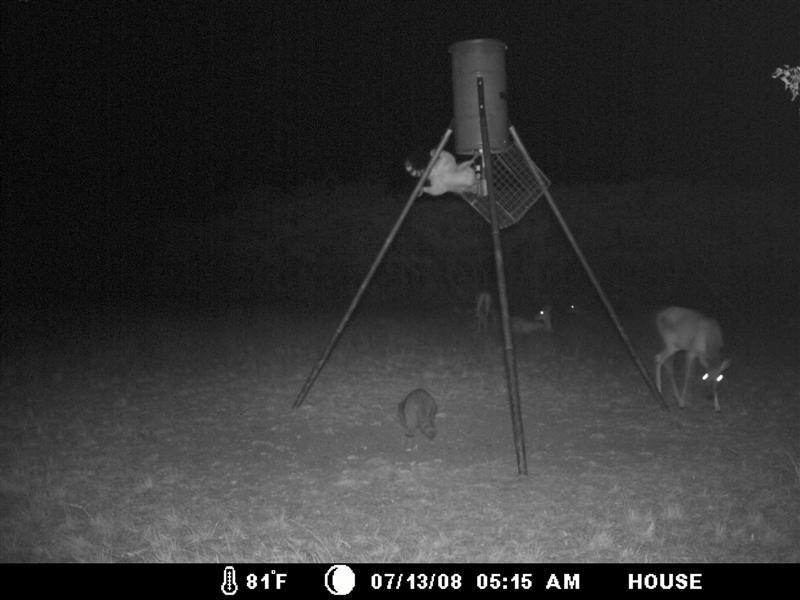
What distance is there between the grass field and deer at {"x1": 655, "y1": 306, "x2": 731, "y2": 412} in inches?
14.1

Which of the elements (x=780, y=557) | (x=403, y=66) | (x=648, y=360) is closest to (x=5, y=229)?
(x=403, y=66)

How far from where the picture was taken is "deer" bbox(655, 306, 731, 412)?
7.50 m

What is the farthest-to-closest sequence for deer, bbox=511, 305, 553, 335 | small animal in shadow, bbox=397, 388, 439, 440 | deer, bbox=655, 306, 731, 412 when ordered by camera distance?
deer, bbox=511, 305, 553, 335
deer, bbox=655, 306, 731, 412
small animal in shadow, bbox=397, 388, 439, 440

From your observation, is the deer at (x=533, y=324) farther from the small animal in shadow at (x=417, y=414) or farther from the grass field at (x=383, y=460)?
the small animal in shadow at (x=417, y=414)

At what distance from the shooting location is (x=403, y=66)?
23156 mm

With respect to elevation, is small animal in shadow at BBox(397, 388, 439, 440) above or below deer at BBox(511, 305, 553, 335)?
below

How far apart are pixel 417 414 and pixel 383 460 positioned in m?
0.72

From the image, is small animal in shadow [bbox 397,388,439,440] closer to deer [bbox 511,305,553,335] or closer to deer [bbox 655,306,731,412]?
deer [bbox 655,306,731,412]

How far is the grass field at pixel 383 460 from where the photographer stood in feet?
15.1
